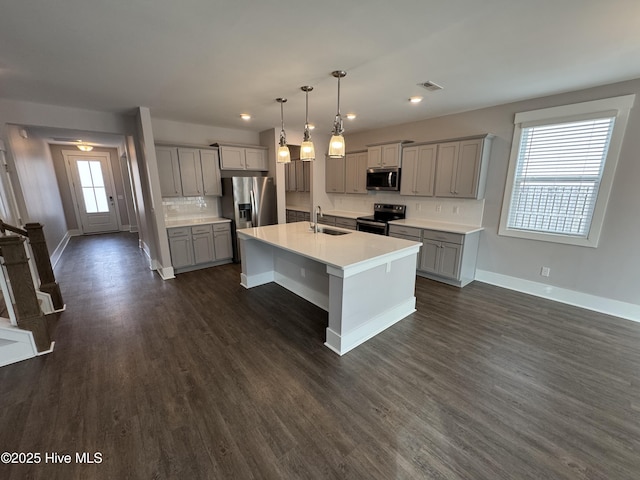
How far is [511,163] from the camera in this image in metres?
3.71

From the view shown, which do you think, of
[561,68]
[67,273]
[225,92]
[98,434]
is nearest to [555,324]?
[561,68]

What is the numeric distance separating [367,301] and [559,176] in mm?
3102

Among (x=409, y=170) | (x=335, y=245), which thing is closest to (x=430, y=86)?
(x=409, y=170)

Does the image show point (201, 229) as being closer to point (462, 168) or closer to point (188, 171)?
point (188, 171)

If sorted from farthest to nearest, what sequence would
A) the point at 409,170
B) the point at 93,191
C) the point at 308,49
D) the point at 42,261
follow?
the point at 93,191 < the point at 409,170 < the point at 42,261 < the point at 308,49

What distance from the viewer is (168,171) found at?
4.46m

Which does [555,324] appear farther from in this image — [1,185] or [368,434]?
[1,185]

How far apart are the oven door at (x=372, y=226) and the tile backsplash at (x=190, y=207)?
2943mm

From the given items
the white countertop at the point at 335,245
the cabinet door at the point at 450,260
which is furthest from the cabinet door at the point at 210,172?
the cabinet door at the point at 450,260

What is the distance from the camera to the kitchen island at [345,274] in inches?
94.6

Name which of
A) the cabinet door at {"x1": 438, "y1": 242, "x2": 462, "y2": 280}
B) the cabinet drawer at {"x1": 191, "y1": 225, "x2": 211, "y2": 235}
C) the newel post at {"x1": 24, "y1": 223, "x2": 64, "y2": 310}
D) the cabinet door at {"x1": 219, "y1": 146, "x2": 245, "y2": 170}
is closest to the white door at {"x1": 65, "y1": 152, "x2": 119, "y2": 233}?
the cabinet door at {"x1": 219, "y1": 146, "x2": 245, "y2": 170}

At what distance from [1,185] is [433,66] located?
5149mm

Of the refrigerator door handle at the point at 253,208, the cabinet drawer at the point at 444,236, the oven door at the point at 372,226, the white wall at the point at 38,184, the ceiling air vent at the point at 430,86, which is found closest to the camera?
the ceiling air vent at the point at 430,86

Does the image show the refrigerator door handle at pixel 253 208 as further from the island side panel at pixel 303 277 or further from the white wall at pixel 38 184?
the white wall at pixel 38 184
